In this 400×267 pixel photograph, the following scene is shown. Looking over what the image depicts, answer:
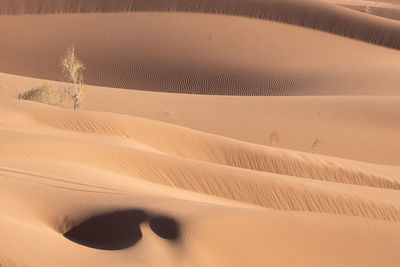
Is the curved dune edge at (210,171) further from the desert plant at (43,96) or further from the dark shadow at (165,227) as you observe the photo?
the desert plant at (43,96)

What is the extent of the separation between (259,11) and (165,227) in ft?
107

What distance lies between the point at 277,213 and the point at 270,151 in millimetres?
6031

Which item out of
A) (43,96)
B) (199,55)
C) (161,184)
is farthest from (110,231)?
(199,55)

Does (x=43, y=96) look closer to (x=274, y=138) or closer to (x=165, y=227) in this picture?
(x=274, y=138)

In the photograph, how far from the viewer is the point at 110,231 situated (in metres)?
6.86

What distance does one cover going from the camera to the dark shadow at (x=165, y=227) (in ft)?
21.7

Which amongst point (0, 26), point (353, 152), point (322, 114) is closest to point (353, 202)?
point (353, 152)

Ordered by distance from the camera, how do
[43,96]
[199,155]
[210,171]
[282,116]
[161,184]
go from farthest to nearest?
1. [282,116]
2. [43,96]
3. [199,155]
4. [210,171]
5. [161,184]

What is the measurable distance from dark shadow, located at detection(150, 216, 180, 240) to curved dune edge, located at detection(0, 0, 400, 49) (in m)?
31.8

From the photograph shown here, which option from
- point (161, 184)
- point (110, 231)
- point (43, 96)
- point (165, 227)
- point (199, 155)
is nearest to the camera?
point (165, 227)

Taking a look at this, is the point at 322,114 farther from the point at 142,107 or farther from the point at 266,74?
the point at 266,74

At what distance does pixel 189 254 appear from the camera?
21.0ft

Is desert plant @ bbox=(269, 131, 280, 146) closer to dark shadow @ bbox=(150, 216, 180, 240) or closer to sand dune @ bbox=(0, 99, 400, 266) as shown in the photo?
sand dune @ bbox=(0, 99, 400, 266)

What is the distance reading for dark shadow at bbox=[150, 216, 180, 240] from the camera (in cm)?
662
